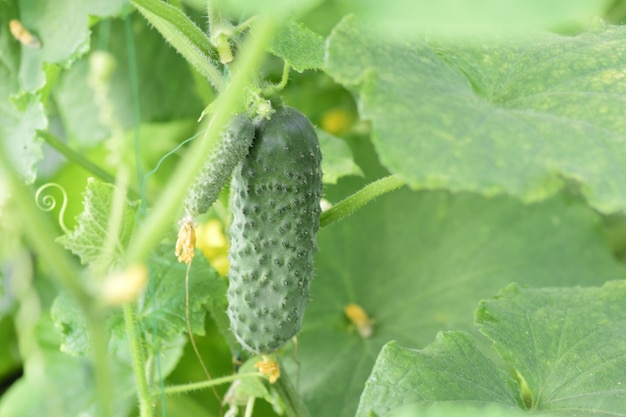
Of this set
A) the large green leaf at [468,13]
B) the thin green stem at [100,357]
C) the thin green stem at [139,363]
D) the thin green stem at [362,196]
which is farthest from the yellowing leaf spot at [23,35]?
the large green leaf at [468,13]

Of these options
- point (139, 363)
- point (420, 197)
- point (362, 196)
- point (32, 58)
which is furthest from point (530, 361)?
point (32, 58)

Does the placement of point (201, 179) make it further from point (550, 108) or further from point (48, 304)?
point (48, 304)

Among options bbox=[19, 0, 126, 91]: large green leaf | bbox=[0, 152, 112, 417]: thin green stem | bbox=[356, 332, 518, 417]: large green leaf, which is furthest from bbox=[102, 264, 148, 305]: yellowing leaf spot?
bbox=[19, 0, 126, 91]: large green leaf

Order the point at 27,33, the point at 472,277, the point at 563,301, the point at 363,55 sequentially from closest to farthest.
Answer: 1. the point at 363,55
2. the point at 563,301
3. the point at 27,33
4. the point at 472,277

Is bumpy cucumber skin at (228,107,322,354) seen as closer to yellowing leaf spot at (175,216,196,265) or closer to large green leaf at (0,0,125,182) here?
yellowing leaf spot at (175,216,196,265)

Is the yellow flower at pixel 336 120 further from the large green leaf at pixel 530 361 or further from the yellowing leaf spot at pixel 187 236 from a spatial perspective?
the yellowing leaf spot at pixel 187 236

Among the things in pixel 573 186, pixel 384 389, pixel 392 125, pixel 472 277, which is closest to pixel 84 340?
pixel 384 389
